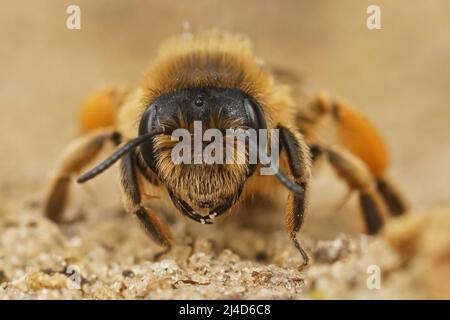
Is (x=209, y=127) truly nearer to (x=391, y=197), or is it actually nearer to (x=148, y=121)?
(x=148, y=121)

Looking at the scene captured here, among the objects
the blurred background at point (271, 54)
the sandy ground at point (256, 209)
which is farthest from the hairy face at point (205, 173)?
the blurred background at point (271, 54)

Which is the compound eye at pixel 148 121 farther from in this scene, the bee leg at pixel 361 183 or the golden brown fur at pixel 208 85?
the bee leg at pixel 361 183

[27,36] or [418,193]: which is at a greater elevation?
[27,36]

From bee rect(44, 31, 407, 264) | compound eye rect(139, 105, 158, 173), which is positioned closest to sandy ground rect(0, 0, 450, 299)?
bee rect(44, 31, 407, 264)

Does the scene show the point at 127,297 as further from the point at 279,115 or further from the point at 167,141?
the point at 279,115

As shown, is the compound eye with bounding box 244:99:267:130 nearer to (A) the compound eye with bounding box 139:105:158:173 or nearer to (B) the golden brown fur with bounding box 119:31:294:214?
(B) the golden brown fur with bounding box 119:31:294:214

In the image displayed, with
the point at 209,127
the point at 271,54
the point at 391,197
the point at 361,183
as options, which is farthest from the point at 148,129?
the point at 271,54

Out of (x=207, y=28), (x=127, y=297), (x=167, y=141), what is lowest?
(x=127, y=297)

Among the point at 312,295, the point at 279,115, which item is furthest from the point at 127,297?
the point at 279,115
